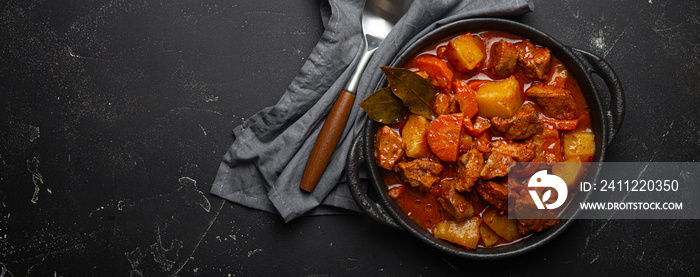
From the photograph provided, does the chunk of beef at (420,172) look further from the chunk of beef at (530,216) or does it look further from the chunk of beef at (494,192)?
the chunk of beef at (530,216)

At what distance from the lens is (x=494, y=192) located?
2102mm

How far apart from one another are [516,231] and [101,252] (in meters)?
2.22

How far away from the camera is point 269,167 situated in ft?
7.99

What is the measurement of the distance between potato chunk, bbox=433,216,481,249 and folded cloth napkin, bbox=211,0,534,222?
1.67 ft

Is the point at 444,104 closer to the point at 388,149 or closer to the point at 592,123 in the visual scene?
the point at 388,149

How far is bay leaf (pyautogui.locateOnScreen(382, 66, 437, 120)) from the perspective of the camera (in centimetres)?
204

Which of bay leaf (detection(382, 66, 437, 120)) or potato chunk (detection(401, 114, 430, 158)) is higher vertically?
bay leaf (detection(382, 66, 437, 120))

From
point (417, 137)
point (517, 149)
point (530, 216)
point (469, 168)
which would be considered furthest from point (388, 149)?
point (530, 216)

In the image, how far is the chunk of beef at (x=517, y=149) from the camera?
211cm

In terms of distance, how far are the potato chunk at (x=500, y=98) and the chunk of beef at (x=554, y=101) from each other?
0.28ft

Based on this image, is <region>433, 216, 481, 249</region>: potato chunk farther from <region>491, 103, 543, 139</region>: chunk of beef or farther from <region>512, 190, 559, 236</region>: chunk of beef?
<region>491, 103, 543, 139</region>: chunk of beef

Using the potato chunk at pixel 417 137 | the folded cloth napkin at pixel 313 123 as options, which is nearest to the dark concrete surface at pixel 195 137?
the folded cloth napkin at pixel 313 123

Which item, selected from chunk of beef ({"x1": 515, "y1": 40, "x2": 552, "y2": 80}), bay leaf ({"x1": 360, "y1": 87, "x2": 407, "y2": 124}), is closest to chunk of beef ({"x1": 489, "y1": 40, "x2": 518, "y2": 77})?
chunk of beef ({"x1": 515, "y1": 40, "x2": 552, "y2": 80})

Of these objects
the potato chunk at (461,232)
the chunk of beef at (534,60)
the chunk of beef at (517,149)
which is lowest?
the potato chunk at (461,232)
